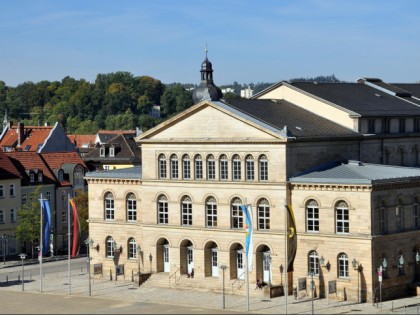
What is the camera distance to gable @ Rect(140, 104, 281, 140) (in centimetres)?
9450

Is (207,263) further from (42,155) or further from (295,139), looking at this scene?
(42,155)

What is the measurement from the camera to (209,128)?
97.3m

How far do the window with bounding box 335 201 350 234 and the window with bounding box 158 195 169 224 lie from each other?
16190 millimetres

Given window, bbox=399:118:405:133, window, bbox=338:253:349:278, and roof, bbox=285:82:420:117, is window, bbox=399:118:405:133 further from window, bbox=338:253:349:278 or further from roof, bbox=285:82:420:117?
window, bbox=338:253:349:278

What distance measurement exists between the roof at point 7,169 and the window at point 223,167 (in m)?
32.7

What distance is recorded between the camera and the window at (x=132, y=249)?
340 feet

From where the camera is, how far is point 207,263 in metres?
97.7

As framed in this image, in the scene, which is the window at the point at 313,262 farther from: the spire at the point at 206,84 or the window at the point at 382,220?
the spire at the point at 206,84

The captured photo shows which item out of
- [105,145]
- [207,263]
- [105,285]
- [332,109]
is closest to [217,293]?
[207,263]

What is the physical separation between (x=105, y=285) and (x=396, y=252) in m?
24.4

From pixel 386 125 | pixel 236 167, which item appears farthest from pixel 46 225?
pixel 386 125

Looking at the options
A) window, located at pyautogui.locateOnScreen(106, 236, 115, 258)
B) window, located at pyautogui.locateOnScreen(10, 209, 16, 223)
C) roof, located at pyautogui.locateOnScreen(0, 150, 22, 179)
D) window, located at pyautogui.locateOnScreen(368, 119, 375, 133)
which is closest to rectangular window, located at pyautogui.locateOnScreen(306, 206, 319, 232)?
window, located at pyautogui.locateOnScreen(368, 119, 375, 133)

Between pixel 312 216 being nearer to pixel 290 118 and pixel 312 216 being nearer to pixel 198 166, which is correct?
pixel 290 118

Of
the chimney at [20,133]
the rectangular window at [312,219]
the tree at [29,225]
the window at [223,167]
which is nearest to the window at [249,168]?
the window at [223,167]
